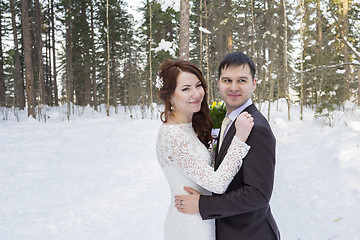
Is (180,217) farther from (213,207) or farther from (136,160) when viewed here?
(136,160)

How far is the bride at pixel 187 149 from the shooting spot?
5.45ft

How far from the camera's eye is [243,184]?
67.7 inches

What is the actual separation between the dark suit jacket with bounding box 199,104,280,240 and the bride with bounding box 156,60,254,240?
0.24 feet

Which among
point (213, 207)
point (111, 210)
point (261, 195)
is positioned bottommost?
point (111, 210)

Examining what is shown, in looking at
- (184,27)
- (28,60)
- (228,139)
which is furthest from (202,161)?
(28,60)

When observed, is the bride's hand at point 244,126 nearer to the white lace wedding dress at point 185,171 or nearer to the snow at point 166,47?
the white lace wedding dress at point 185,171

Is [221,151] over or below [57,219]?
over

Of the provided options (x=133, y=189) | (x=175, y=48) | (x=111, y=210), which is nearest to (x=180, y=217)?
(x=111, y=210)

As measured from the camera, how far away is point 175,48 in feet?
43.6

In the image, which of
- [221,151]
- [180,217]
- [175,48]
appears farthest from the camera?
[175,48]

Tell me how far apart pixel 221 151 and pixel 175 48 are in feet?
39.9

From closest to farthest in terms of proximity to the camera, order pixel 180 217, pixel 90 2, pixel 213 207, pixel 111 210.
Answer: pixel 213 207 < pixel 180 217 < pixel 111 210 < pixel 90 2

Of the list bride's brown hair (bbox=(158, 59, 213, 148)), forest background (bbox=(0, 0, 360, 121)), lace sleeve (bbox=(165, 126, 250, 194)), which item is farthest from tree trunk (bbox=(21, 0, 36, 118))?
lace sleeve (bbox=(165, 126, 250, 194))

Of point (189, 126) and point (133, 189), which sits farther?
point (133, 189)
